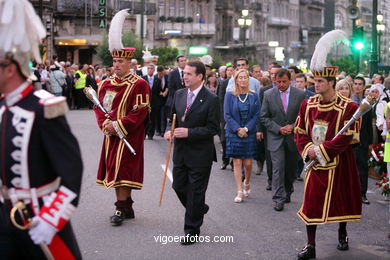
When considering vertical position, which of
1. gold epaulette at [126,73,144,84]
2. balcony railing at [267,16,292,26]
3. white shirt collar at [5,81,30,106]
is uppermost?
balcony railing at [267,16,292,26]

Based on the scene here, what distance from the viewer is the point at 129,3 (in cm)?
5956

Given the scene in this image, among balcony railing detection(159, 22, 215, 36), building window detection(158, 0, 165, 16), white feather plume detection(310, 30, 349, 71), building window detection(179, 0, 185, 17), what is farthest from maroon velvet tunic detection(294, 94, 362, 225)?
building window detection(179, 0, 185, 17)

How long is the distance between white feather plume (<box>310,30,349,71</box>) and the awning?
42378 mm

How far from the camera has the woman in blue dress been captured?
10.9 metres

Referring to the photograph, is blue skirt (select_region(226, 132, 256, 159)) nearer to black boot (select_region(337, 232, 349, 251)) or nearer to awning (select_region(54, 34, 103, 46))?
black boot (select_region(337, 232, 349, 251))

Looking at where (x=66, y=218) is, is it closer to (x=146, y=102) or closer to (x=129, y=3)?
(x=146, y=102)

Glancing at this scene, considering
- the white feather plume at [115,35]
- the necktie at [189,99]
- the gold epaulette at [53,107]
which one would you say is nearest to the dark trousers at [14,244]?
the gold epaulette at [53,107]

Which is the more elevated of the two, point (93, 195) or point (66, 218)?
point (66, 218)

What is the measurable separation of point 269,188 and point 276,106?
1798 millimetres

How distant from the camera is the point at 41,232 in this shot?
402cm

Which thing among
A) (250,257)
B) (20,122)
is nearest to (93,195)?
(250,257)

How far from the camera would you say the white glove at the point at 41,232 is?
159 inches

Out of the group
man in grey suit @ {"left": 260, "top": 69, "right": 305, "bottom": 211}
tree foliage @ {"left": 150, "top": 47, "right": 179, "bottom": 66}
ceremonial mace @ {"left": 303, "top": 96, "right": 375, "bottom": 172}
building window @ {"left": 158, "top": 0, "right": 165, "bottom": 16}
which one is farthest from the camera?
building window @ {"left": 158, "top": 0, "right": 165, "bottom": 16}

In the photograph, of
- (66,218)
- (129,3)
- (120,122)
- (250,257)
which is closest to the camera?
(66,218)
